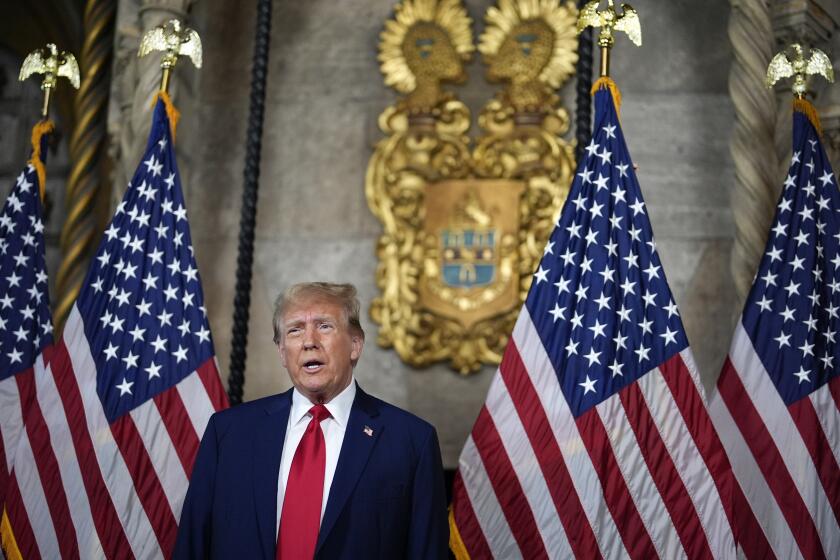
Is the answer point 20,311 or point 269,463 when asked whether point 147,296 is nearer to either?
point 20,311

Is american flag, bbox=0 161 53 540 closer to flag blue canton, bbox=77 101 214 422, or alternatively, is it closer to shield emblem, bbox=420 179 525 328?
flag blue canton, bbox=77 101 214 422

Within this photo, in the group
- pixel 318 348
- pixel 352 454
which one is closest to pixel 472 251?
pixel 318 348

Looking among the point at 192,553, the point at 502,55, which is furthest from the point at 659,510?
the point at 502,55

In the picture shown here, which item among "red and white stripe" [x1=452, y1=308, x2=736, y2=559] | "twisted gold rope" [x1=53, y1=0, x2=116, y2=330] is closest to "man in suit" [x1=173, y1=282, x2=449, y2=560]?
"red and white stripe" [x1=452, y1=308, x2=736, y2=559]

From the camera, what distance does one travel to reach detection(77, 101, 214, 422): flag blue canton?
418cm

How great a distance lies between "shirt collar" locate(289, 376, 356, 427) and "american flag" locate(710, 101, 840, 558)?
154 cm

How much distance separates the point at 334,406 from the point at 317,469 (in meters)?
0.19

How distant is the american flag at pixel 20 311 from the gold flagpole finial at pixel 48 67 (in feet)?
1.16

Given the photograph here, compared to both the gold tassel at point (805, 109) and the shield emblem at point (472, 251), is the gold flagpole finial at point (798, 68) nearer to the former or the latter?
the gold tassel at point (805, 109)

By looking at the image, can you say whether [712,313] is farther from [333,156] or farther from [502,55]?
[333,156]

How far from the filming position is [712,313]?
17.0 feet

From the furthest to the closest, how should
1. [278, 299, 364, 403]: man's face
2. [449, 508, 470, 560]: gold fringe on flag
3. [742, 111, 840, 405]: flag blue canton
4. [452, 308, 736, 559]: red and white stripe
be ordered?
[742, 111, 840, 405]: flag blue canton
[449, 508, 470, 560]: gold fringe on flag
[452, 308, 736, 559]: red and white stripe
[278, 299, 364, 403]: man's face

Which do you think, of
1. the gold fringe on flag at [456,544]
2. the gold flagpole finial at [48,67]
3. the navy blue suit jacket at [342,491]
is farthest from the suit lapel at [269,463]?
the gold flagpole finial at [48,67]

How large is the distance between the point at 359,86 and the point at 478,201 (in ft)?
3.02
